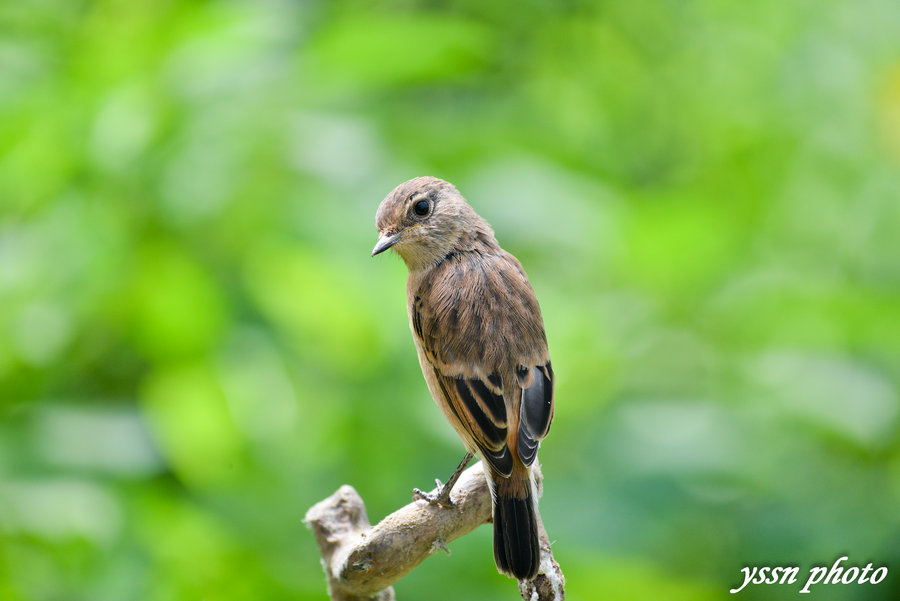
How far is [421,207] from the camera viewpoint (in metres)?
2.82

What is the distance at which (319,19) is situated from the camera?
17.1ft

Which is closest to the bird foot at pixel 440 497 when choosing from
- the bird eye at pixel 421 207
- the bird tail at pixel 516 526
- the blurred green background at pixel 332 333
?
the bird tail at pixel 516 526

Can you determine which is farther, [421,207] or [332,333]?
[332,333]

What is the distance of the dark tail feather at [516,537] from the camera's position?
2.15m

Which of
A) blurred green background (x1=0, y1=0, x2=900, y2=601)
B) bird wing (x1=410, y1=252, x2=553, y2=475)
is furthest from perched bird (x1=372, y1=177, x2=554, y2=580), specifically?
blurred green background (x1=0, y1=0, x2=900, y2=601)

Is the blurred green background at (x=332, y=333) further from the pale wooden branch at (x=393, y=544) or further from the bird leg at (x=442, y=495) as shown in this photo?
the bird leg at (x=442, y=495)

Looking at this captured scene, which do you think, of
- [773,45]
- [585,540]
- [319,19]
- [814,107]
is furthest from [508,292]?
[773,45]

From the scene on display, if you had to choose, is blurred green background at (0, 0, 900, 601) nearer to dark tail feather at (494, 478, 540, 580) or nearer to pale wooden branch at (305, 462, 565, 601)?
pale wooden branch at (305, 462, 565, 601)

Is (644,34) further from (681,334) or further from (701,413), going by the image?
(701,413)

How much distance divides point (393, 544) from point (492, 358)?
616 millimetres

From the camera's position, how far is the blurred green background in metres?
3.66

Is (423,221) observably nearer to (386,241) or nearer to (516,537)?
(386,241)

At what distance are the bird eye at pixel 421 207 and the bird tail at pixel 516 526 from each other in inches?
32.8

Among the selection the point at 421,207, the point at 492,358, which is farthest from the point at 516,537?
the point at 421,207
